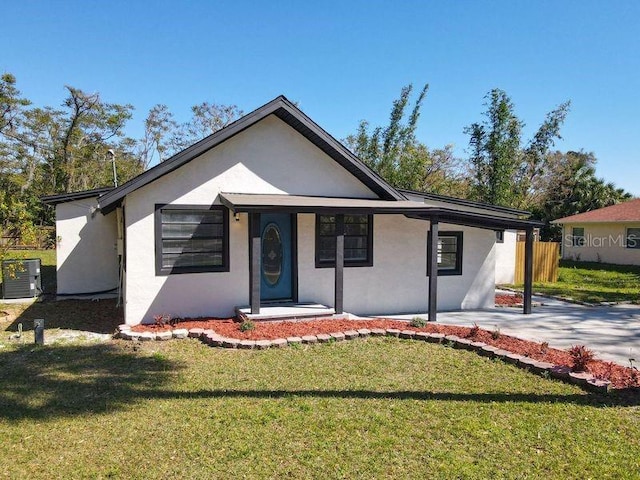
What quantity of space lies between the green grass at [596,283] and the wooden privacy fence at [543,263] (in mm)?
530

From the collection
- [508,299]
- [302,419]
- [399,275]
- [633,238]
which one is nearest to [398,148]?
[633,238]

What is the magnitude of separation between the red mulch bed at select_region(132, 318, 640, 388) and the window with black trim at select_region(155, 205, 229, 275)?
120 cm

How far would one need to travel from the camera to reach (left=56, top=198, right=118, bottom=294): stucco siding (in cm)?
1237

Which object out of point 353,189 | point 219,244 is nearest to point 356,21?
point 353,189

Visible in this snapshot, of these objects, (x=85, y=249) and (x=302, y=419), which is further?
(x=85, y=249)

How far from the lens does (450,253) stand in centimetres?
1148

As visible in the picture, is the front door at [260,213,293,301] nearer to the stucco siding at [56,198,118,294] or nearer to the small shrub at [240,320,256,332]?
the small shrub at [240,320,256,332]

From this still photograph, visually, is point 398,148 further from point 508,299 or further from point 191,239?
point 191,239

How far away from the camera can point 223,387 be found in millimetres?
5633

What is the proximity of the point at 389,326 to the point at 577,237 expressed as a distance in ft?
81.8

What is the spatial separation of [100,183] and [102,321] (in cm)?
3361

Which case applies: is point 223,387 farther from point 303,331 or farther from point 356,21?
point 356,21

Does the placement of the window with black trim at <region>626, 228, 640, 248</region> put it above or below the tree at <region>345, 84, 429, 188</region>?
below

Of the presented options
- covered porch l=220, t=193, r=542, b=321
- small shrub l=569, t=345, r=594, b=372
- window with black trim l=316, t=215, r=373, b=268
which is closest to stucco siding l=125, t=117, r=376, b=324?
covered porch l=220, t=193, r=542, b=321
